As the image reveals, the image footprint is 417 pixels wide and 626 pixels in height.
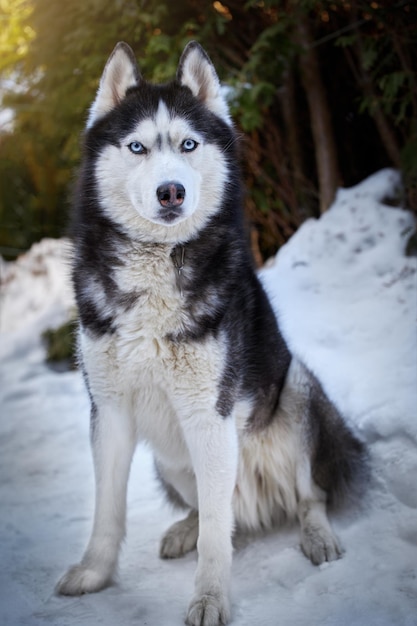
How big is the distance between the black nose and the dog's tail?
118 centimetres

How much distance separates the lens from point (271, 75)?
500 cm

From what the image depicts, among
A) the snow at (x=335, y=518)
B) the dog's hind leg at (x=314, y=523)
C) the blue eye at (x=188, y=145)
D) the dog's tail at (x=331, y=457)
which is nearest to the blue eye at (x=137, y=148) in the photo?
the blue eye at (x=188, y=145)

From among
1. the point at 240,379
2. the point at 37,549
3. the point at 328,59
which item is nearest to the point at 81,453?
the point at 37,549

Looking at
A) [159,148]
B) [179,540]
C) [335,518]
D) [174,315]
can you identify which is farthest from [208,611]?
[159,148]

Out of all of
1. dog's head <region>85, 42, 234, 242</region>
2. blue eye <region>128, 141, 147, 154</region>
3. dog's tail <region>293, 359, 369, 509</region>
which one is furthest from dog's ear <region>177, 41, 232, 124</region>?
dog's tail <region>293, 359, 369, 509</region>

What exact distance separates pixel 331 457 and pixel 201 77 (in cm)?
188

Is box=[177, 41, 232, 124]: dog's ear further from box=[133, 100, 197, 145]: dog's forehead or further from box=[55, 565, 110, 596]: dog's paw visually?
box=[55, 565, 110, 596]: dog's paw

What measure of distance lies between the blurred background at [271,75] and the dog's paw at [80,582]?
3.25 meters

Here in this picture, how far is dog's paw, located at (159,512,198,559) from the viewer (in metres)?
2.96

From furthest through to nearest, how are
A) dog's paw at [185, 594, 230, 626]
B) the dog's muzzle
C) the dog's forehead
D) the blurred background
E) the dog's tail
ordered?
Answer: the blurred background
the dog's tail
the dog's forehead
the dog's muzzle
dog's paw at [185, 594, 230, 626]

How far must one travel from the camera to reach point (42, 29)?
5250 mm

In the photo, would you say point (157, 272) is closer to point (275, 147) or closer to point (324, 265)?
point (324, 265)

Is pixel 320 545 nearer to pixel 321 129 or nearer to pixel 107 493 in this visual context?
pixel 107 493

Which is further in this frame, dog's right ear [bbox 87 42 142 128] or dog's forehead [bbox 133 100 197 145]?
dog's right ear [bbox 87 42 142 128]
